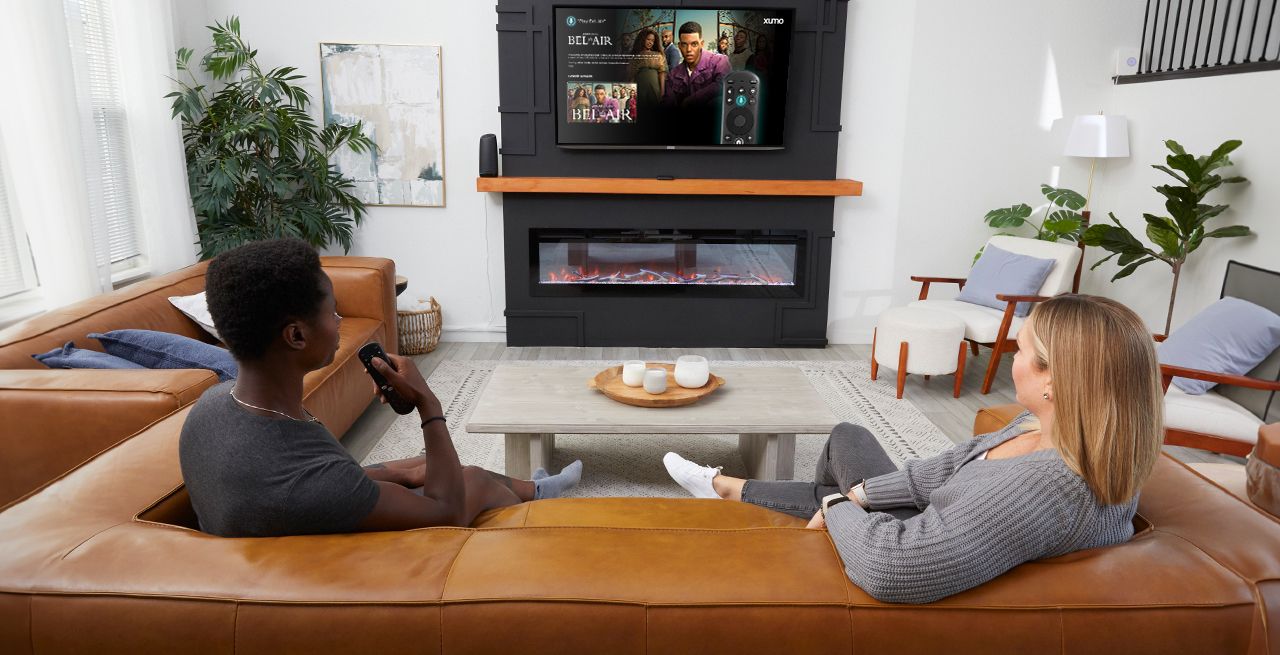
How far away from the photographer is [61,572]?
1.08 m

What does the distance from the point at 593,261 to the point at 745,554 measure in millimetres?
3955

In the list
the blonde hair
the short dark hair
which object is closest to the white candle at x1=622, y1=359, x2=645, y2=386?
the short dark hair

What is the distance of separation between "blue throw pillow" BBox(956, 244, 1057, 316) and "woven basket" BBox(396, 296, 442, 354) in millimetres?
3136

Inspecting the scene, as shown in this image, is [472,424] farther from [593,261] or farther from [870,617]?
[593,261]

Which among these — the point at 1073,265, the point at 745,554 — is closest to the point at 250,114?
the point at 745,554

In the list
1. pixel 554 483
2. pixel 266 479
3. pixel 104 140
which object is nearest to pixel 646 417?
pixel 554 483

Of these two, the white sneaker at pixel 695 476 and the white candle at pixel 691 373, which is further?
the white candle at pixel 691 373

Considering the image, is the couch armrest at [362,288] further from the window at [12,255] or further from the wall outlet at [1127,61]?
the wall outlet at [1127,61]

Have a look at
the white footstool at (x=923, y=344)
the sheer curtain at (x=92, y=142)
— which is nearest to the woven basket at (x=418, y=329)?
the sheer curtain at (x=92, y=142)

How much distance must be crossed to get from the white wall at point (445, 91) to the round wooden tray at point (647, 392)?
2.21 m

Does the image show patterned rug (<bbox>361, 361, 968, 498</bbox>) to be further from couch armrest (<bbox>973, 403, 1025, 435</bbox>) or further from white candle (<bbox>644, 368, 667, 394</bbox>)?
couch armrest (<bbox>973, 403, 1025, 435</bbox>)

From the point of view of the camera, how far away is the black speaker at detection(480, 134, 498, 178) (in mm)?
4590

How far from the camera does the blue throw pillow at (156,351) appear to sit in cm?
262

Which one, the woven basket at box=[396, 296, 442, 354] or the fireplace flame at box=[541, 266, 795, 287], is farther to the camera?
the fireplace flame at box=[541, 266, 795, 287]
